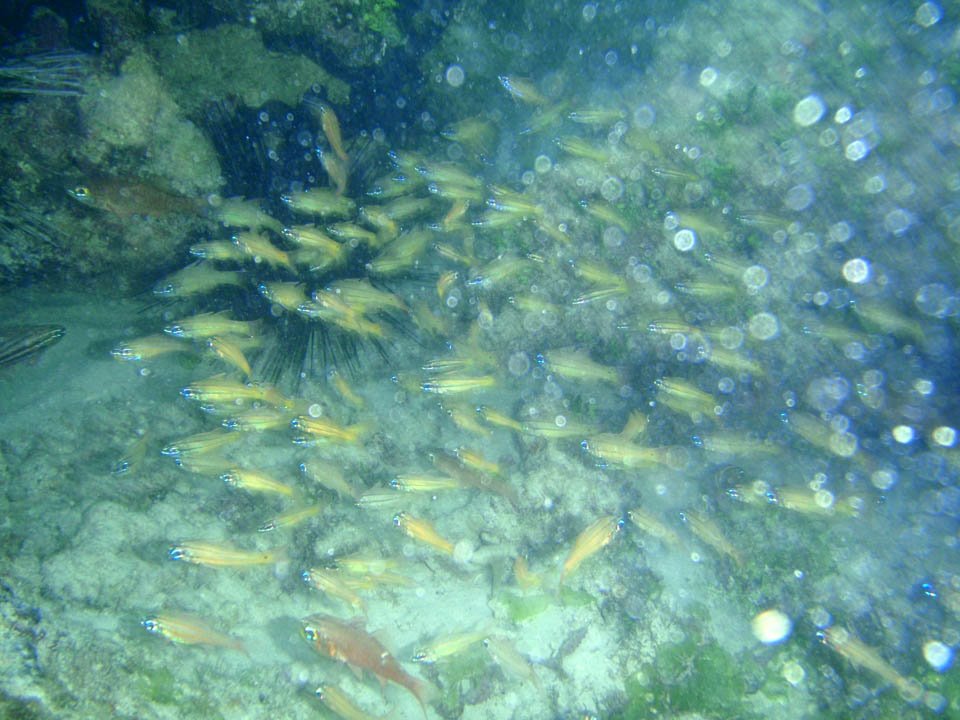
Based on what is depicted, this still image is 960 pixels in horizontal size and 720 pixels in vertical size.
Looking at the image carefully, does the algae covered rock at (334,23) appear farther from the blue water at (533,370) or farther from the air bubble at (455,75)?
the air bubble at (455,75)

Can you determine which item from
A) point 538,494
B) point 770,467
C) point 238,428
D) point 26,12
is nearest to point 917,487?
point 770,467

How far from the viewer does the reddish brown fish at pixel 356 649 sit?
15.0 ft

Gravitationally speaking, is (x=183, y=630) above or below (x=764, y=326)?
below

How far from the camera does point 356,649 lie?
15.1 ft

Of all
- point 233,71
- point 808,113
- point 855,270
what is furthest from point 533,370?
point 233,71

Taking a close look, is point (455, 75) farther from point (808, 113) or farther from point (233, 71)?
point (808, 113)

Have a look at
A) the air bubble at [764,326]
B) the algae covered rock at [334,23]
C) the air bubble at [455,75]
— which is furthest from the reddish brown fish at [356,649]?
the air bubble at [455,75]

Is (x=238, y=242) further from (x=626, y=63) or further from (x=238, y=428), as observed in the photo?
(x=626, y=63)

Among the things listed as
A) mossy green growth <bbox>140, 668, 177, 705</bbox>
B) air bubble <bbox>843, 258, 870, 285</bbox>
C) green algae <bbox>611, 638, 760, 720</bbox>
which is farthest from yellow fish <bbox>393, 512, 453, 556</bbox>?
air bubble <bbox>843, 258, 870, 285</bbox>

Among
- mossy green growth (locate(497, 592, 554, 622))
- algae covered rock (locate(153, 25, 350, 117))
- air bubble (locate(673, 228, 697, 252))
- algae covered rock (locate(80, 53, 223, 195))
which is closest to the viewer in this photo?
mossy green growth (locate(497, 592, 554, 622))

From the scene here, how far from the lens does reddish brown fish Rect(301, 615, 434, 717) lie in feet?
15.0

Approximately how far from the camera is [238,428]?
5.19 m

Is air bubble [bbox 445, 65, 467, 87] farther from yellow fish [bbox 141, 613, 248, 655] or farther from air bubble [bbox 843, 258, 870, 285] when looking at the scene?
yellow fish [bbox 141, 613, 248, 655]

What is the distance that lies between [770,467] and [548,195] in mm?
4982
